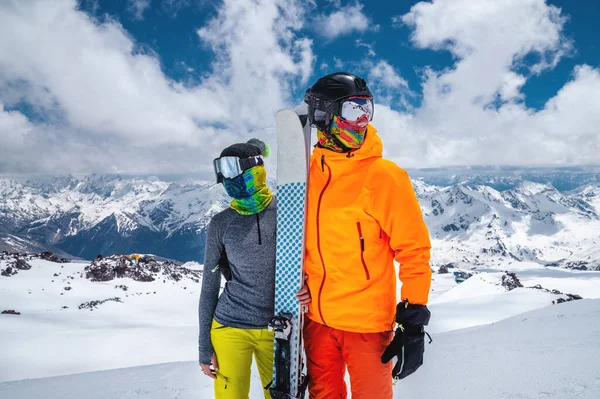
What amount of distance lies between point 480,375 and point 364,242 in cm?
343

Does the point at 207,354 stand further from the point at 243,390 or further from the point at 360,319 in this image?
the point at 360,319

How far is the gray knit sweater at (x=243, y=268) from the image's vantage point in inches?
137

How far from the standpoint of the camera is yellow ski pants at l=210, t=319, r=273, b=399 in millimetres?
3477

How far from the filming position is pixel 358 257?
3.10m

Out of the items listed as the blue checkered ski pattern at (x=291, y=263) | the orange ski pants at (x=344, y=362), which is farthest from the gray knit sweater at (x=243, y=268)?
the orange ski pants at (x=344, y=362)

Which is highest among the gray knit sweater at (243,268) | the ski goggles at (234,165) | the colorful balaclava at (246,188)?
the ski goggles at (234,165)

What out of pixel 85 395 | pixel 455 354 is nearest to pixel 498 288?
pixel 455 354

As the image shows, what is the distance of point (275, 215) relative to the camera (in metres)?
3.63

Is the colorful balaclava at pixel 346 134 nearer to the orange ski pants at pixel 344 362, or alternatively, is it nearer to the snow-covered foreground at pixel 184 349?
the orange ski pants at pixel 344 362

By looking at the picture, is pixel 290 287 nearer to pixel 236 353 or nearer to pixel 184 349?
pixel 236 353

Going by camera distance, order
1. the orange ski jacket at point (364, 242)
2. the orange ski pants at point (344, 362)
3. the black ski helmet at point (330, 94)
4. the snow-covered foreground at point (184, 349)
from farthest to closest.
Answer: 1. the snow-covered foreground at point (184, 349)
2. the black ski helmet at point (330, 94)
3. the orange ski pants at point (344, 362)
4. the orange ski jacket at point (364, 242)

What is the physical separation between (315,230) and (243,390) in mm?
1797

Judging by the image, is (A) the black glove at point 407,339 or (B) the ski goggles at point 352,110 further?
(B) the ski goggles at point 352,110

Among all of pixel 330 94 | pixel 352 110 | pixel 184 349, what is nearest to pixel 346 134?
pixel 352 110
